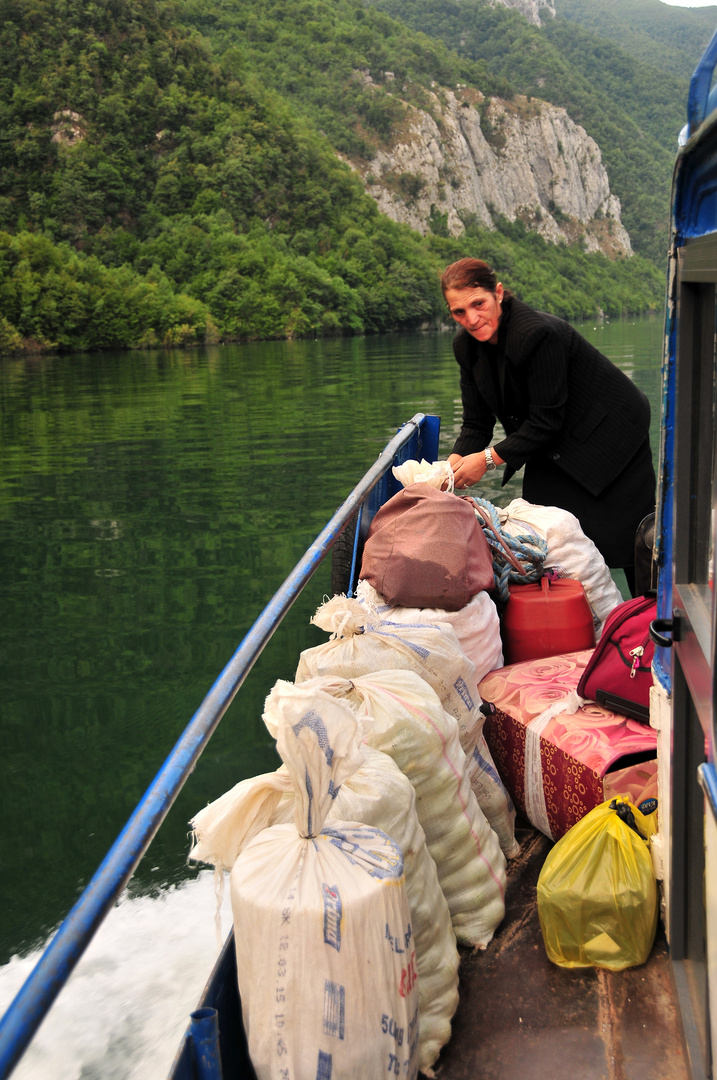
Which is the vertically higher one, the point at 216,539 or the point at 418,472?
the point at 418,472

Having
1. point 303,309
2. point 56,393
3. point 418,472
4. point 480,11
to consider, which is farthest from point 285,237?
point 480,11

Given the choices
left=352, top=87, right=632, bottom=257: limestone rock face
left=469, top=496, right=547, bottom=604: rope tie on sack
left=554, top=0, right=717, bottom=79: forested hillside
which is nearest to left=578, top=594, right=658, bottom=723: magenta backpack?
left=469, top=496, right=547, bottom=604: rope tie on sack

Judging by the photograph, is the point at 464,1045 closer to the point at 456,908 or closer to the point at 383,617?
the point at 456,908

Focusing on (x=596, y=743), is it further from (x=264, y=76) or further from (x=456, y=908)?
(x=264, y=76)

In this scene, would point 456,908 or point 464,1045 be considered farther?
point 456,908

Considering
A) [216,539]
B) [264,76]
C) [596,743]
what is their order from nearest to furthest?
[596,743]
[216,539]
[264,76]

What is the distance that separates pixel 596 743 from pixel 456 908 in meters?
0.52

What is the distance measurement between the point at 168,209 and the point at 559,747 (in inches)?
2957

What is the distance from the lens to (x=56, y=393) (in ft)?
88.7

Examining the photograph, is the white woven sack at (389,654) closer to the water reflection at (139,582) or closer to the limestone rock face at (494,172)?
the water reflection at (139,582)

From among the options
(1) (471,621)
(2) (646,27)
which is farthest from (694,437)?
(2) (646,27)

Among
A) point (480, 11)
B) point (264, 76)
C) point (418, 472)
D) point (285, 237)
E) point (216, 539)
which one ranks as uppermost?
point (480, 11)

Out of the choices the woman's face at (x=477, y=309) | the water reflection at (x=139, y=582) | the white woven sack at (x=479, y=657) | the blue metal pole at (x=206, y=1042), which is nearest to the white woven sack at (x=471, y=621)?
the white woven sack at (x=479, y=657)


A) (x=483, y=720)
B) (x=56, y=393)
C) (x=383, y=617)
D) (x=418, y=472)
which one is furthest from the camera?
(x=56, y=393)
